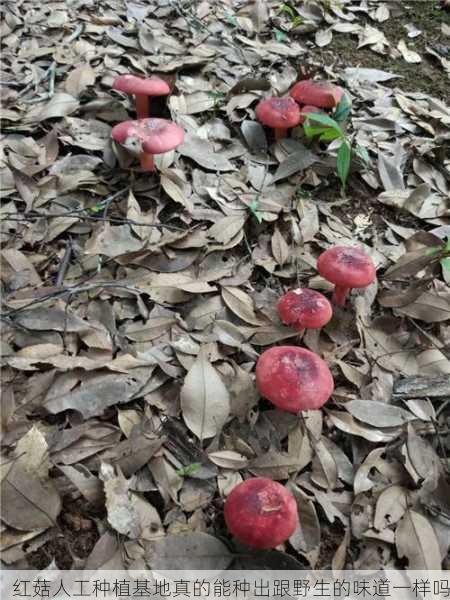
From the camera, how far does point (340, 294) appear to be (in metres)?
2.63

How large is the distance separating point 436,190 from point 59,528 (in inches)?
103

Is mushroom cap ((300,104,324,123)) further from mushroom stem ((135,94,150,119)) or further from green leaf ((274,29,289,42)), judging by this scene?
green leaf ((274,29,289,42))

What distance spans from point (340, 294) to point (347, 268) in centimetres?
21

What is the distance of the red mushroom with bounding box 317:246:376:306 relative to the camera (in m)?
2.44

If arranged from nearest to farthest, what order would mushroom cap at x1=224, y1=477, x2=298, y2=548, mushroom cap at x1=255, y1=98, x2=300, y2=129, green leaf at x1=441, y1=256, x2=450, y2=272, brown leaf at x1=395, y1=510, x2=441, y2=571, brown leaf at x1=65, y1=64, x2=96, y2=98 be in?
mushroom cap at x1=224, y1=477, x2=298, y2=548 → brown leaf at x1=395, y1=510, x2=441, y2=571 → green leaf at x1=441, y1=256, x2=450, y2=272 → mushroom cap at x1=255, y1=98, x2=300, y2=129 → brown leaf at x1=65, y1=64, x2=96, y2=98

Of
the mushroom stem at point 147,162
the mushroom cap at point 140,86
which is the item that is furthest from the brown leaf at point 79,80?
A: the mushroom stem at point 147,162

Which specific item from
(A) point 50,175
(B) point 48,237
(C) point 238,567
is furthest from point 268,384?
(A) point 50,175

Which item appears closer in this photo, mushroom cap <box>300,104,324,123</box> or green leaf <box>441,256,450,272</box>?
green leaf <box>441,256,450,272</box>

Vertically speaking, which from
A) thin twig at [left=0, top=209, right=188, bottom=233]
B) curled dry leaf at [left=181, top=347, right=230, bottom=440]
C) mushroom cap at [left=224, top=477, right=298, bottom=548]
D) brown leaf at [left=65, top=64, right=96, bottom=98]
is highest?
brown leaf at [left=65, top=64, right=96, bottom=98]

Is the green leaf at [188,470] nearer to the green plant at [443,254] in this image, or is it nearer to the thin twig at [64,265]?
the thin twig at [64,265]

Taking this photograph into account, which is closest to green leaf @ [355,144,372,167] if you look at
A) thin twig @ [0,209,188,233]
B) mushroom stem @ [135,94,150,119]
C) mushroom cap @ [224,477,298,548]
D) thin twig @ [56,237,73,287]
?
thin twig @ [0,209,188,233]

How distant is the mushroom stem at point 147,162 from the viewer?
2971 mm

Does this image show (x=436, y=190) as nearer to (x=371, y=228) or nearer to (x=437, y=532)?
(x=371, y=228)

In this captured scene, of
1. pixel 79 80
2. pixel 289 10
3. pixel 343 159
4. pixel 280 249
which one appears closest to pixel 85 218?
pixel 280 249
